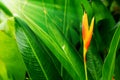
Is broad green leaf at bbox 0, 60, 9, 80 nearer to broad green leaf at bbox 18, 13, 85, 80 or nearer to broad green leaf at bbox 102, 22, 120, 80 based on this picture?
broad green leaf at bbox 18, 13, 85, 80

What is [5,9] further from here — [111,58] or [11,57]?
[111,58]

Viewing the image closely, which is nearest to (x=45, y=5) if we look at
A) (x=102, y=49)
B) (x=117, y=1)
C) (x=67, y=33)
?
(x=67, y=33)

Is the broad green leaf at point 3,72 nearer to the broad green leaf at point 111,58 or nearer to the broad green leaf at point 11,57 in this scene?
the broad green leaf at point 11,57

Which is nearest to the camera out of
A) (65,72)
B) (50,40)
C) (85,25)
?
(85,25)

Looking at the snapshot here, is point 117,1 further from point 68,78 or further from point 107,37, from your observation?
point 68,78

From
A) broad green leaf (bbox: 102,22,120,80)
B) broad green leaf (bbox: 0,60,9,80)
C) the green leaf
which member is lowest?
broad green leaf (bbox: 0,60,9,80)

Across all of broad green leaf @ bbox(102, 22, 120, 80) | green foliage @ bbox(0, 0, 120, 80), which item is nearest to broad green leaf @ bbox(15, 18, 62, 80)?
green foliage @ bbox(0, 0, 120, 80)

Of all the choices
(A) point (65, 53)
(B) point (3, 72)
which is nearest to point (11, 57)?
(B) point (3, 72)
